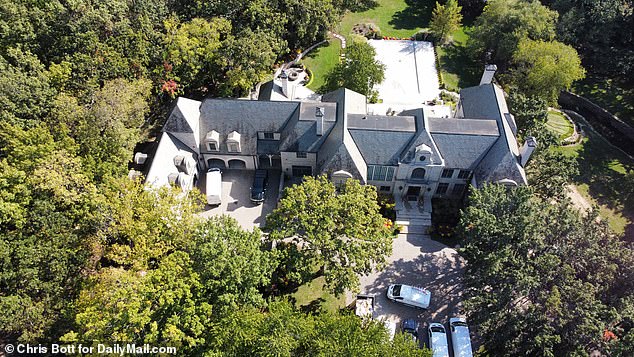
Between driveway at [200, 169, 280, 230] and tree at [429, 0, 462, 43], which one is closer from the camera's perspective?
driveway at [200, 169, 280, 230]

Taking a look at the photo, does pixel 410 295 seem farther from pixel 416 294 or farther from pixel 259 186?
pixel 259 186

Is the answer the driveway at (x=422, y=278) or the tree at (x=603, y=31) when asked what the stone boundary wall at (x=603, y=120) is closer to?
the tree at (x=603, y=31)

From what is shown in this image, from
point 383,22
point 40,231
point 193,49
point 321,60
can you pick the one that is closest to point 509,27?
point 383,22

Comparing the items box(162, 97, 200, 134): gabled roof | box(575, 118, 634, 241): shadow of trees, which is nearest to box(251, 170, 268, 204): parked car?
box(162, 97, 200, 134): gabled roof

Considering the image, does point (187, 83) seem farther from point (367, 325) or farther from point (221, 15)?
point (367, 325)

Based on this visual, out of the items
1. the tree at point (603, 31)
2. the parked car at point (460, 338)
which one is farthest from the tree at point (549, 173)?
the tree at point (603, 31)

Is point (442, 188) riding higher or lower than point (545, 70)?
lower

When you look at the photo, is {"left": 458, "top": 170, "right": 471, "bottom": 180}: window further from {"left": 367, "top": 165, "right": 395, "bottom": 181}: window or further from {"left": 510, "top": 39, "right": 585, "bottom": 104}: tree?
{"left": 510, "top": 39, "right": 585, "bottom": 104}: tree
